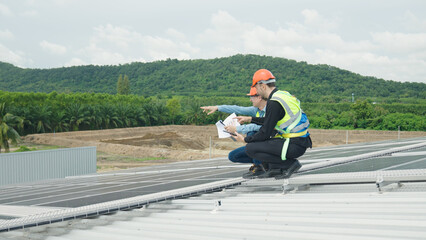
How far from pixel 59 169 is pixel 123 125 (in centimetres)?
4559

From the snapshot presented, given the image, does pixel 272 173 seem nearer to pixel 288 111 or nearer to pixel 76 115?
pixel 288 111

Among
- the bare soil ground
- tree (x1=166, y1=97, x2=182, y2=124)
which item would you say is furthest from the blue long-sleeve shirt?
tree (x1=166, y1=97, x2=182, y2=124)

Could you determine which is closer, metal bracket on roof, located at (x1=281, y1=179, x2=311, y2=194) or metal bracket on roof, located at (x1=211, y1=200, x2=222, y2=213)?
metal bracket on roof, located at (x1=211, y1=200, x2=222, y2=213)

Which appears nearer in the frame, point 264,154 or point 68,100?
point 264,154

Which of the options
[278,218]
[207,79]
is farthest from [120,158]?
[207,79]

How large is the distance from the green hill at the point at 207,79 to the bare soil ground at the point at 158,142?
148ft

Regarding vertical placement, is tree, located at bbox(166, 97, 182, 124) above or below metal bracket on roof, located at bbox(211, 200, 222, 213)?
above

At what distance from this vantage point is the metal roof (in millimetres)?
2844

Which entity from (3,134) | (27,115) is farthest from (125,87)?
(3,134)

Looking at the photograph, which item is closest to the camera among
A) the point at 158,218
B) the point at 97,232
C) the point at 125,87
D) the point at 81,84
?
the point at 97,232

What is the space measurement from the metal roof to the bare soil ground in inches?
978

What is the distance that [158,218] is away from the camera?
390cm

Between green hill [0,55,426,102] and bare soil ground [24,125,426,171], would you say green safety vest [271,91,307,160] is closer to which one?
bare soil ground [24,125,426,171]

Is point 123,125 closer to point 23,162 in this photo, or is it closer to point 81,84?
point 23,162
